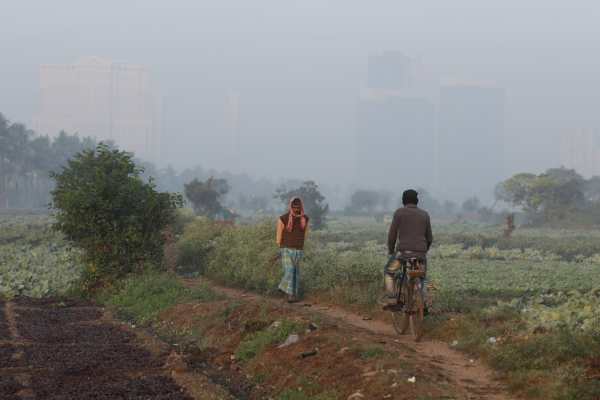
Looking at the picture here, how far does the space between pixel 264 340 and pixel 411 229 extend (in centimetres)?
282

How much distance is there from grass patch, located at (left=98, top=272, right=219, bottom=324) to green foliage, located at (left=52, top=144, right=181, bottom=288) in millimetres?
1000

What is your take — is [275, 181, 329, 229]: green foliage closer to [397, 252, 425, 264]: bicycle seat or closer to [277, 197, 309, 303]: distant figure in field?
[277, 197, 309, 303]: distant figure in field

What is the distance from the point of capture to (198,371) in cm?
1055

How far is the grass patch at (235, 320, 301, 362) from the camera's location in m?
11.2

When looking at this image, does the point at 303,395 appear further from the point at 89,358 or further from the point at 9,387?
the point at 89,358

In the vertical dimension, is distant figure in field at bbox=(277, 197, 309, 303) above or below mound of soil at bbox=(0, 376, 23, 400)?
above

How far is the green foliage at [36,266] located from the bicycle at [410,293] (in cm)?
1259

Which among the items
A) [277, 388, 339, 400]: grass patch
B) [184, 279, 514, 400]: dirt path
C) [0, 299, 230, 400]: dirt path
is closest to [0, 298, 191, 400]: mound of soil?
[0, 299, 230, 400]: dirt path

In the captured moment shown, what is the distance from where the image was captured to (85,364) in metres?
10.8

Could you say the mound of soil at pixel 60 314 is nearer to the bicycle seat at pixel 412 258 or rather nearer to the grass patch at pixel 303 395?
the grass patch at pixel 303 395

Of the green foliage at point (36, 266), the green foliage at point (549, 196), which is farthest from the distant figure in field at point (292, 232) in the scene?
the green foliage at point (549, 196)

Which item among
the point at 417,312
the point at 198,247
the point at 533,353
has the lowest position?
the point at 198,247

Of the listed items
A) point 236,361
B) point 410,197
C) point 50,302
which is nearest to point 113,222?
point 50,302

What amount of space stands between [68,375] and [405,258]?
513 cm
